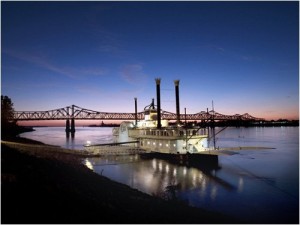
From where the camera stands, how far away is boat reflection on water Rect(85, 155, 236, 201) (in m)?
22.6

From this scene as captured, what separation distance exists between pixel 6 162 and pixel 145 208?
8.38m

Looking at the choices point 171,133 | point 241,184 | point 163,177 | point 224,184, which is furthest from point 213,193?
point 171,133

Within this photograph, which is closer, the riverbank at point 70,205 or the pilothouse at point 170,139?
the riverbank at point 70,205

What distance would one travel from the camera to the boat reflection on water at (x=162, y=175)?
22.6 meters

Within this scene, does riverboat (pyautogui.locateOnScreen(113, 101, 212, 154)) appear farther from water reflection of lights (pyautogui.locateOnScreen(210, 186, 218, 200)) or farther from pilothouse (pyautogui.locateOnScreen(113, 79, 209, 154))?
water reflection of lights (pyautogui.locateOnScreen(210, 186, 218, 200))

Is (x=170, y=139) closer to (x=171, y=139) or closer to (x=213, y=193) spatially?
(x=171, y=139)

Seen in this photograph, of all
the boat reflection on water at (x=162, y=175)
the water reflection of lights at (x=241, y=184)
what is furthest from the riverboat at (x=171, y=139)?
the water reflection of lights at (x=241, y=184)

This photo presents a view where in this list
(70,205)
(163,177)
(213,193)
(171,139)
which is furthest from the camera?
(171,139)

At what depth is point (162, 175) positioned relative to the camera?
28938 mm

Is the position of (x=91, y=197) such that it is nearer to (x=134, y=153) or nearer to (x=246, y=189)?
(x=246, y=189)

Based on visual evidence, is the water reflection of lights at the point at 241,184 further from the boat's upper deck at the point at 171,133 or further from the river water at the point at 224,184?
the boat's upper deck at the point at 171,133

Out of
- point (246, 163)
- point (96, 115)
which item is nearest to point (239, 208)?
point (246, 163)

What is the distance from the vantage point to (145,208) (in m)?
13.9

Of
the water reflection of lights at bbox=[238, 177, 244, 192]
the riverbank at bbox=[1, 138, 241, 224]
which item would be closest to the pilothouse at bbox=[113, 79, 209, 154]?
the water reflection of lights at bbox=[238, 177, 244, 192]
